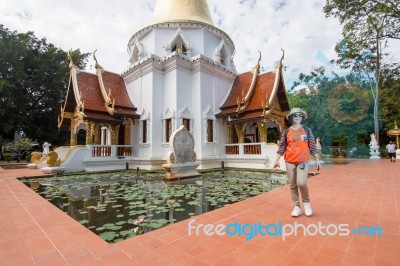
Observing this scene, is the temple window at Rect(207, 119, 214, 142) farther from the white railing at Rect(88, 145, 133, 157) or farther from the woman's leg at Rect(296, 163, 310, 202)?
the woman's leg at Rect(296, 163, 310, 202)

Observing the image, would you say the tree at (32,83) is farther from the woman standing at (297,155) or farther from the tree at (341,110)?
the tree at (341,110)

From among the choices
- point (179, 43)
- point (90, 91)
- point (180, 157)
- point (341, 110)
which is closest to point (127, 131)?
point (90, 91)

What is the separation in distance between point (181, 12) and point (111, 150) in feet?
33.2

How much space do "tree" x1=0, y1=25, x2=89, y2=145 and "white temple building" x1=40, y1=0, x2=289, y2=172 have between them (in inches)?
558

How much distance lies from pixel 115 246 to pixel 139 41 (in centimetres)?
1530

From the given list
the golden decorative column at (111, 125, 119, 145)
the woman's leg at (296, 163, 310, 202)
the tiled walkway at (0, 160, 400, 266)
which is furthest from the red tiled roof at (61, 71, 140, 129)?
the woman's leg at (296, 163, 310, 202)

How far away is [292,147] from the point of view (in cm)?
382

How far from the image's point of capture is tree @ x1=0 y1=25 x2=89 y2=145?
22.3m

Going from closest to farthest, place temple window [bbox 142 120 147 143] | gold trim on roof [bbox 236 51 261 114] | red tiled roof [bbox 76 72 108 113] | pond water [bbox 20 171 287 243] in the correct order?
pond water [bbox 20 171 287 243]
red tiled roof [bbox 76 72 108 113]
gold trim on roof [bbox 236 51 261 114]
temple window [bbox 142 120 147 143]

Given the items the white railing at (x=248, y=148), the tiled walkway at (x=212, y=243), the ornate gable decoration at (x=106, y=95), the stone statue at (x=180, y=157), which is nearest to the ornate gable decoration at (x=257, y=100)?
the white railing at (x=248, y=148)

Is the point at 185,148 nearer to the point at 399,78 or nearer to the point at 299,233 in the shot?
the point at 299,233

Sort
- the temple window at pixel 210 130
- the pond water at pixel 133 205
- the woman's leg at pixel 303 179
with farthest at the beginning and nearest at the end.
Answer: the temple window at pixel 210 130
the woman's leg at pixel 303 179
the pond water at pixel 133 205

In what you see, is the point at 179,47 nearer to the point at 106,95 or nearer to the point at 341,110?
the point at 106,95

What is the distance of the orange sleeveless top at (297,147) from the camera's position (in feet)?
12.1
